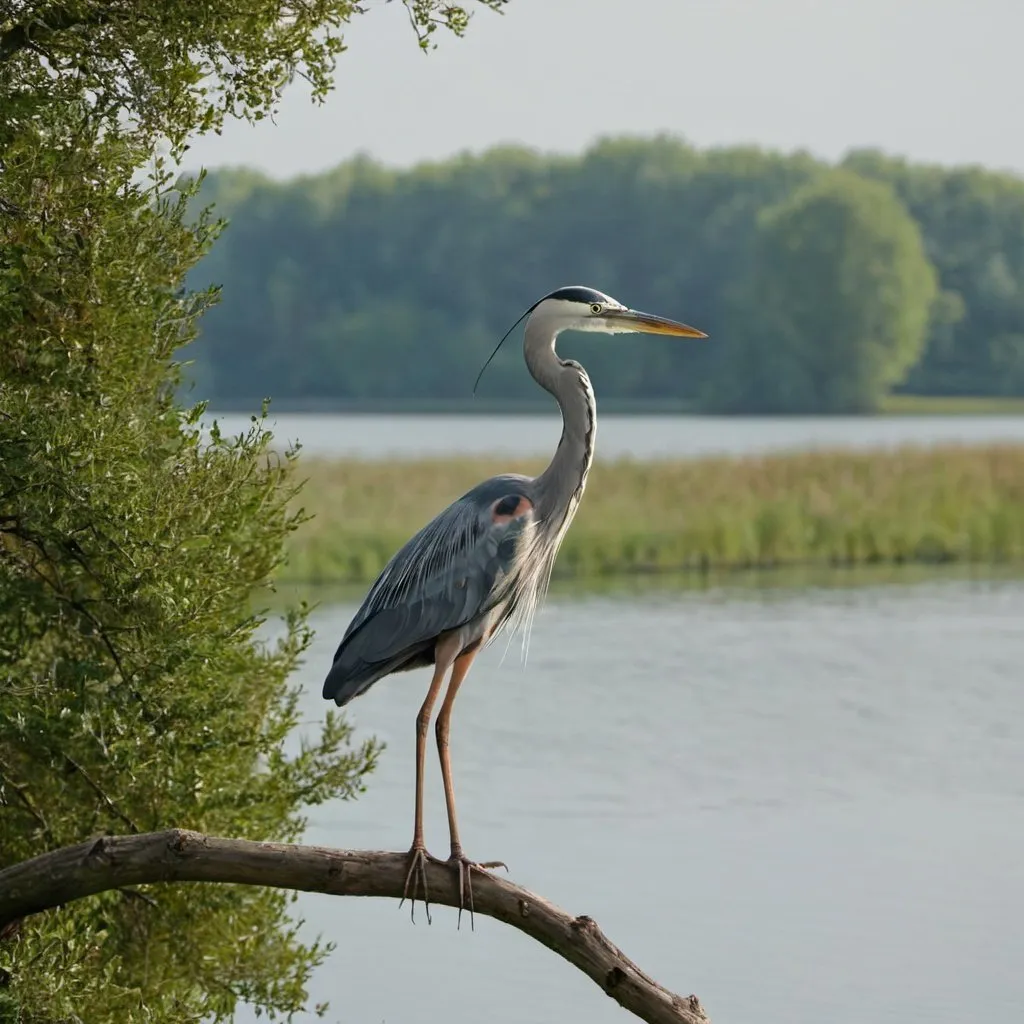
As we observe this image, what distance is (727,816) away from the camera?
15250 mm

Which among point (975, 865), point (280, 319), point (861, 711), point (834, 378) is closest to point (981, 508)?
point (861, 711)

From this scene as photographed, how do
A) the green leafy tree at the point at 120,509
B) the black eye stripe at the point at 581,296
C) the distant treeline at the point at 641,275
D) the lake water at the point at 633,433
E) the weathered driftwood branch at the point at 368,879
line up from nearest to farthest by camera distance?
the weathered driftwood branch at the point at 368,879
the black eye stripe at the point at 581,296
the green leafy tree at the point at 120,509
the lake water at the point at 633,433
the distant treeline at the point at 641,275

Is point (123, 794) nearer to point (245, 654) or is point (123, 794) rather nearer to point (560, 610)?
point (245, 654)

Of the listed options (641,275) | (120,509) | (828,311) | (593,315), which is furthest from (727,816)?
(641,275)

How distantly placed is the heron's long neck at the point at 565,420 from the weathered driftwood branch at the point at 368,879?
1417 mm

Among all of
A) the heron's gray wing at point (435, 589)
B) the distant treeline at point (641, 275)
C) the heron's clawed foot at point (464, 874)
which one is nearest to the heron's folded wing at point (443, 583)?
the heron's gray wing at point (435, 589)

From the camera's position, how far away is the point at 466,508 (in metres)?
7.20

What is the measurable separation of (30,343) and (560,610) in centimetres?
1702

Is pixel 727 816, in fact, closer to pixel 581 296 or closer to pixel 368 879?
pixel 581 296

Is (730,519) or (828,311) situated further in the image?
(828,311)

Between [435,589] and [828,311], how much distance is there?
72039 mm

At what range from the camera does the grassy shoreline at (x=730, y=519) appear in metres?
25.7

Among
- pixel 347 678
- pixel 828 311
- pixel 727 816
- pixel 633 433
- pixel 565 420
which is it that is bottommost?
pixel 727 816

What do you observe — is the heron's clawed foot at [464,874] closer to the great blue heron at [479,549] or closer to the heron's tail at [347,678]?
the great blue heron at [479,549]
